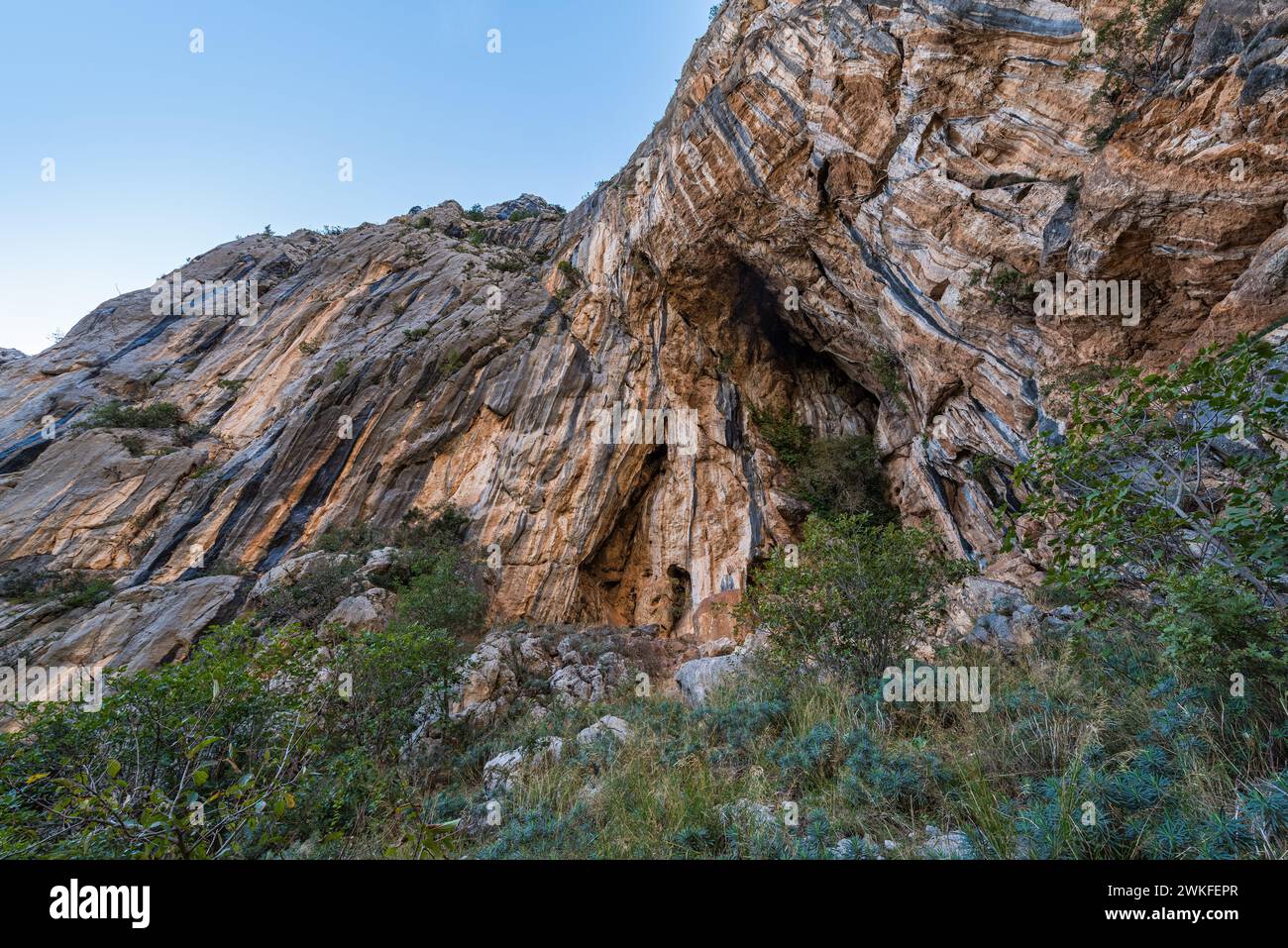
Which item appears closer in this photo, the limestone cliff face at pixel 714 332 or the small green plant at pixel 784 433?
the limestone cliff face at pixel 714 332

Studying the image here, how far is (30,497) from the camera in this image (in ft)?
57.2

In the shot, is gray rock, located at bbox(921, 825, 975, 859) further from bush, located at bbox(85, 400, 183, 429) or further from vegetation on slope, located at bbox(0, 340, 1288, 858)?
bush, located at bbox(85, 400, 183, 429)

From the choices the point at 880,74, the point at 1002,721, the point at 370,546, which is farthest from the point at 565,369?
the point at 1002,721

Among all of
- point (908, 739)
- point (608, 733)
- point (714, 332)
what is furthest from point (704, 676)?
point (714, 332)

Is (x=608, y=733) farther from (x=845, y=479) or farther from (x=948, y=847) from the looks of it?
(x=845, y=479)

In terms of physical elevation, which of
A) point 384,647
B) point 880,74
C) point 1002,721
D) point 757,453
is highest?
point 880,74

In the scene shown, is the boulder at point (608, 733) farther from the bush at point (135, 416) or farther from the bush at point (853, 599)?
the bush at point (135, 416)

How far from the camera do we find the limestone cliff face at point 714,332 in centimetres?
764

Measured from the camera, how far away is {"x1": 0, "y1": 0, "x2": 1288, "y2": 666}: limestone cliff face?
764cm

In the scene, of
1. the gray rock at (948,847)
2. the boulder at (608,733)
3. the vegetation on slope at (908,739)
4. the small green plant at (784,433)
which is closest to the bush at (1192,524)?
the vegetation on slope at (908,739)

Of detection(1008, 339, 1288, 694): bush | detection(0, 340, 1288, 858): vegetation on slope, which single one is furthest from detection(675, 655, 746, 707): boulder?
detection(1008, 339, 1288, 694): bush

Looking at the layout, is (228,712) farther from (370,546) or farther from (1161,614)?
(370,546)

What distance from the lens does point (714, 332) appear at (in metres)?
19.4
